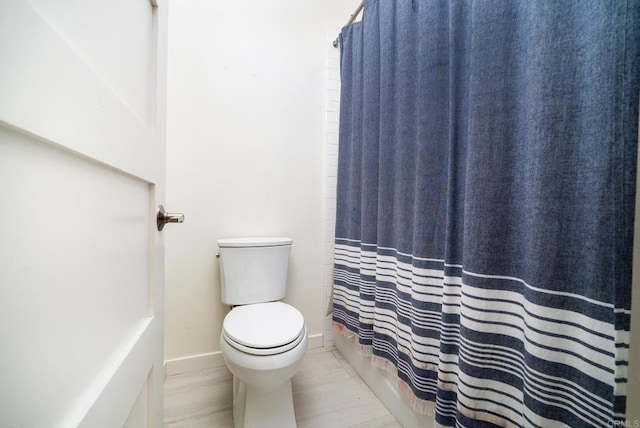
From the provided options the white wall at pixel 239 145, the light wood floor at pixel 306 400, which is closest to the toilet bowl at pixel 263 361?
the light wood floor at pixel 306 400

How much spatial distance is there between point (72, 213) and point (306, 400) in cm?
121

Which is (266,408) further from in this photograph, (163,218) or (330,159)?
(330,159)

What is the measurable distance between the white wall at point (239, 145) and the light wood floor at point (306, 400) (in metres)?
0.14

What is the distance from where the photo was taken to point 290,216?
151cm

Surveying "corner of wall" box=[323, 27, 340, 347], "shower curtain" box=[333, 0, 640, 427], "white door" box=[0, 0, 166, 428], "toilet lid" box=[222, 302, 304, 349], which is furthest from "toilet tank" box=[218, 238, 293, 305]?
"white door" box=[0, 0, 166, 428]

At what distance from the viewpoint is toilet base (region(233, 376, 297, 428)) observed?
92 centimetres

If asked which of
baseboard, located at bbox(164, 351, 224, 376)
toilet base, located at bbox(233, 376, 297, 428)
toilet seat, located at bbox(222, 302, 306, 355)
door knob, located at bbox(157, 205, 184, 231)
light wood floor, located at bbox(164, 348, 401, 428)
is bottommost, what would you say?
light wood floor, located at bbox(164, 348, 401, 428)

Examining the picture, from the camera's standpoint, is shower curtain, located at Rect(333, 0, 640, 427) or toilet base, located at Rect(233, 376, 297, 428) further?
toilet base, located at Rect(233, 376, 297, 428)

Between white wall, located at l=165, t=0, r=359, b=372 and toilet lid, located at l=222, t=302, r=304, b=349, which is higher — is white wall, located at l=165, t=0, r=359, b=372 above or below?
above

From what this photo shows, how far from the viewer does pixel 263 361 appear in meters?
0.83

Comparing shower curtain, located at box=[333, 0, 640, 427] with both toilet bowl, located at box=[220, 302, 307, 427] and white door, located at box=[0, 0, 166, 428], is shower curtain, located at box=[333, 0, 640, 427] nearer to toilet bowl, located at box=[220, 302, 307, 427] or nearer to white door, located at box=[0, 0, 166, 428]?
toilet bowl, located at box=[220, 302, 307, 427]

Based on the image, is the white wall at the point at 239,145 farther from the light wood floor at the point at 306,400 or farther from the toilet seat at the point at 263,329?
the toilet seat at the point at 263,329

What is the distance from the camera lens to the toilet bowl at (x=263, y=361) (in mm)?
841

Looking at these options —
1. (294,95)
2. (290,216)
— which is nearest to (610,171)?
(290,216)
